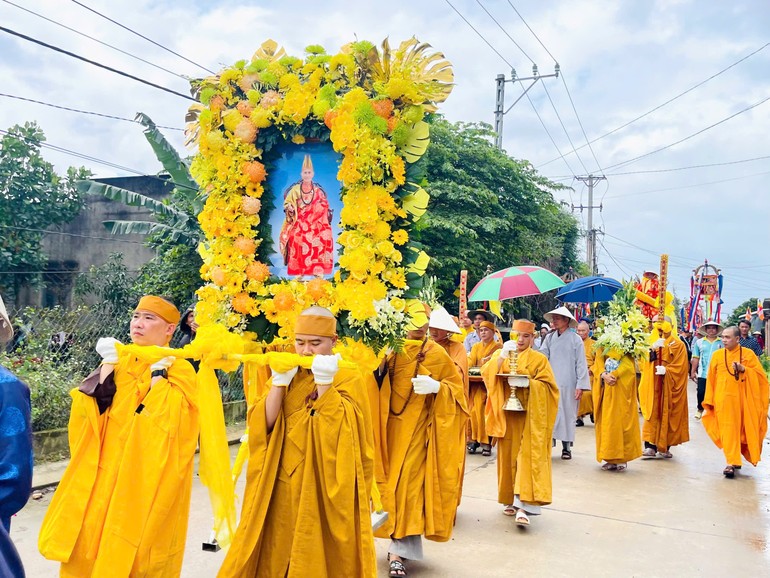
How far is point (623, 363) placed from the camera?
945cm

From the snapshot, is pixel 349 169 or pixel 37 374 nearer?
pixel 349 169

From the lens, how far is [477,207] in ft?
58.5

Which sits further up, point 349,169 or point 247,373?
point 349,169

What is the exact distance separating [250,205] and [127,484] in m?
1.84

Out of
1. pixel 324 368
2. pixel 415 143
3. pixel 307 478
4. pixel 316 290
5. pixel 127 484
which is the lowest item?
pixel 127 484

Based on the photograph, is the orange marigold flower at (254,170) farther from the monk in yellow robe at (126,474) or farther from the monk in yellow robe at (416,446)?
the monk in yellow robe at (416,446)

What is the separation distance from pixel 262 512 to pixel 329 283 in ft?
4.60

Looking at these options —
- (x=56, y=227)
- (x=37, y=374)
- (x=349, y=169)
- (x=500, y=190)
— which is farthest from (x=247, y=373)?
(x=500, y=190)

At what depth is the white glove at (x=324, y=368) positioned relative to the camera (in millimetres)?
3596

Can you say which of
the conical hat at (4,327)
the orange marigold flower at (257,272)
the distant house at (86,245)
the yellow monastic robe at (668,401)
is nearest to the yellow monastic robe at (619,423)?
the yellow monastic robe at (668,401)

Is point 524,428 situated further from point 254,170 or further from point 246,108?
point 246,108

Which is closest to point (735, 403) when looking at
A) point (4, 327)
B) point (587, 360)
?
point (587, 360)

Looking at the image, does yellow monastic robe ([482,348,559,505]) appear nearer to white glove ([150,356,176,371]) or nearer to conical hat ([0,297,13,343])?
white glove ([150,356,176,371])

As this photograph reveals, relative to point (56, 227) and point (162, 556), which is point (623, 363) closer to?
point (162, 556)
